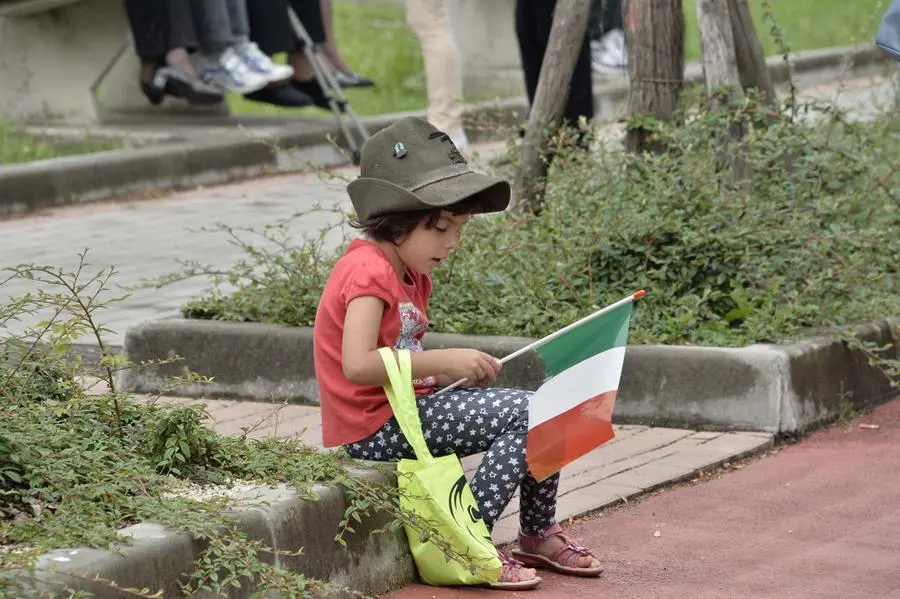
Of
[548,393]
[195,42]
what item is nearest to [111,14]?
[195,42]

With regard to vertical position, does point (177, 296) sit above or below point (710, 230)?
below

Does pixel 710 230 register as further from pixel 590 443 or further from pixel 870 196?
pixel 590 443

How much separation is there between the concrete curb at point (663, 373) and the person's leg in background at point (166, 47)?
5533 millimetres

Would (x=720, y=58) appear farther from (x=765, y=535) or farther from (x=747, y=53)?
(x=765, y=535)

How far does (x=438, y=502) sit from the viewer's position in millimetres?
4004

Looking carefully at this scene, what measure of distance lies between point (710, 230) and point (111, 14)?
707 centimetres

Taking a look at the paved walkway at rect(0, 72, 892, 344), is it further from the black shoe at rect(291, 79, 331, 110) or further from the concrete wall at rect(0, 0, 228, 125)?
the concrete wall at rect(0, 0, 228, 125)

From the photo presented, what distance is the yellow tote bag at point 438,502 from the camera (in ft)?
13.2

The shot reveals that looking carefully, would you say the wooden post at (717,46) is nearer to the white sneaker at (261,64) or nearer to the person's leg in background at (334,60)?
the white sneaker at (261,64)

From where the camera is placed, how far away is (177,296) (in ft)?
25.4

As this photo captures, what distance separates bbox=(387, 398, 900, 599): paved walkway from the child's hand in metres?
0.53

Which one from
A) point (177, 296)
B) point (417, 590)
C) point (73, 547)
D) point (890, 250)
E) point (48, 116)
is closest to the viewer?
point (73, 547)

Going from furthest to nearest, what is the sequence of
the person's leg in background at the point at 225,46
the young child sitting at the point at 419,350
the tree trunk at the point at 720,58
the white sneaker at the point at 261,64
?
the white sneaker at the point at 261,64
the person's leg in background at the point at 225,46
the tree trunk at the point at 720,58
the young child sitting at the point at 419,350

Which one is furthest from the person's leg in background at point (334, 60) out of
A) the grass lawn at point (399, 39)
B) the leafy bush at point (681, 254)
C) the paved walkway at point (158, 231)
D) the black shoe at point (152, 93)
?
the leafy bush at point (681, 254)
